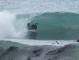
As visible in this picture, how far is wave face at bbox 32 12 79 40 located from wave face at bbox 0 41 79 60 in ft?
11.8

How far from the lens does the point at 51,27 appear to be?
14.9 meters

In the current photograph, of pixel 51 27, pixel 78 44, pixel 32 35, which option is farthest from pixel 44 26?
pixel 78 44

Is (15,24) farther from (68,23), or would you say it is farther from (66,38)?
(66,38)

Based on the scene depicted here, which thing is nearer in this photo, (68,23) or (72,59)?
(72,59)

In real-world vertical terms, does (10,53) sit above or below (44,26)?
above

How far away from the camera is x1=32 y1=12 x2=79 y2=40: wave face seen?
13.8 meters

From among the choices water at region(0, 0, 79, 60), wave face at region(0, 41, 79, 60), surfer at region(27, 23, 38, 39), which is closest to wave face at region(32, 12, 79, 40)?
water at region(0, 0, 79, 60)

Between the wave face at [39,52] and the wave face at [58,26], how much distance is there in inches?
141

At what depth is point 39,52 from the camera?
31.7 feet

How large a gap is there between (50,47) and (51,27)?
5049 millimetres

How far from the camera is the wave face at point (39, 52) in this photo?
9.33 metres

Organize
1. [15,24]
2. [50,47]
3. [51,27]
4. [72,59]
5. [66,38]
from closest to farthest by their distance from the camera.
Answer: [72,59]
[50,47]
[66,38]
[51,27]
[15,24]

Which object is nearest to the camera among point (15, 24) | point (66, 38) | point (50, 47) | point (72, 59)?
point (72, 59)

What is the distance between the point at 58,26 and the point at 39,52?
5296mm
